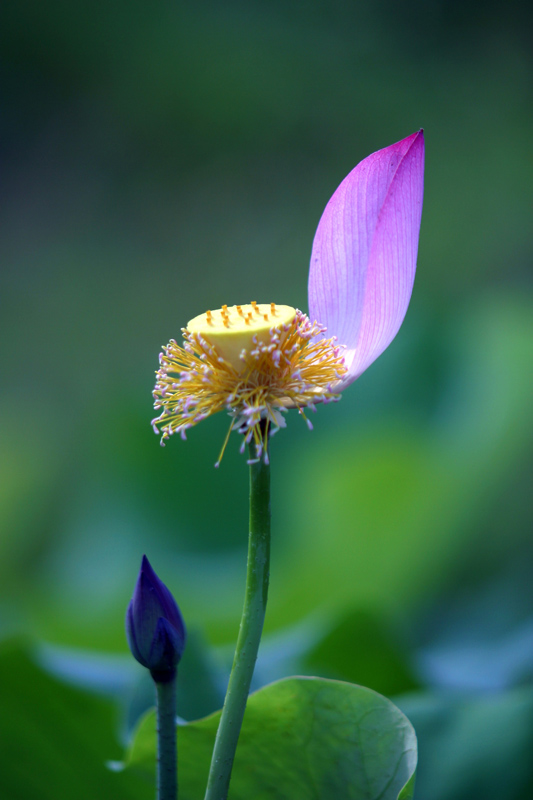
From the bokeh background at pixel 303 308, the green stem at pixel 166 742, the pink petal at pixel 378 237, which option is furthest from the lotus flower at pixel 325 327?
the bokeh background at pixel 303 308

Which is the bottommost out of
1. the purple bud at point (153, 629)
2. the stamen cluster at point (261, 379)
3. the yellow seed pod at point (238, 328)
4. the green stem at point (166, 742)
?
the green stem at point (166, 742)

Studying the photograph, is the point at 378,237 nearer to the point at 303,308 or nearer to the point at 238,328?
the point at 238,328

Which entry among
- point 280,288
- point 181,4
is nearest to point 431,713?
point 280,288

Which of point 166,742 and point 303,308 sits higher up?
point 303,308

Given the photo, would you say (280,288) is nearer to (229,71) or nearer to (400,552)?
(229,71)

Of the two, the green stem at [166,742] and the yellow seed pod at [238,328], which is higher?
the yellow seed pod at [238,328]

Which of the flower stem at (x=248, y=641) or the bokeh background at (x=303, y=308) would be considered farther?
the bokeh background at (x=303, y=308)

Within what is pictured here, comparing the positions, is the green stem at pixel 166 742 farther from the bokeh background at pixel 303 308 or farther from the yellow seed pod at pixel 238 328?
the bokeh background at pixel 303 308

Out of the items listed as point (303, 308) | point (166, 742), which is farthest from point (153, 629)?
point (303, 308)
